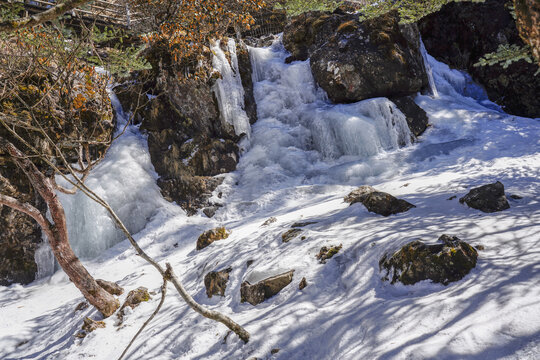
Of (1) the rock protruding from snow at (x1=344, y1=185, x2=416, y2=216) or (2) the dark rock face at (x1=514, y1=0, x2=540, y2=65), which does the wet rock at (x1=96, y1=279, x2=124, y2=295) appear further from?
(2) the dark rock face at (x1=514, y1=0, x2=540, y2=65)

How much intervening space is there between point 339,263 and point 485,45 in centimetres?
1389

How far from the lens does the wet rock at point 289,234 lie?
4.12m

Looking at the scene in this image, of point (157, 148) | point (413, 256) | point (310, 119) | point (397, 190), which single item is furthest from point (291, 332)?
point (310, 119)

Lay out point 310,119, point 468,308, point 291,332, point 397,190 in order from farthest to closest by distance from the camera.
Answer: point 310,119, point 397,190, point 291,332, point 468,308

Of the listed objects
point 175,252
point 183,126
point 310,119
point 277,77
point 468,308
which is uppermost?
point 277,77

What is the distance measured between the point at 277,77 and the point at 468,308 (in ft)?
34.7

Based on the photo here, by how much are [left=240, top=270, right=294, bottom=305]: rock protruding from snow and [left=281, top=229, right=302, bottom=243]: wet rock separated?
2.68ft

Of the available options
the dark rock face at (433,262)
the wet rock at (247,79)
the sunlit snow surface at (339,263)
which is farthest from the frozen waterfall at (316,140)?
the dark rock face at (433,262)

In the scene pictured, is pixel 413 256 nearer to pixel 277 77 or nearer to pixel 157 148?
pixel 157 148

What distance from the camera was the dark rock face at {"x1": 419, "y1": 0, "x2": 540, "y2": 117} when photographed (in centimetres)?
1105

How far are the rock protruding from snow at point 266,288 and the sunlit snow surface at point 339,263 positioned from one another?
0.28 ft

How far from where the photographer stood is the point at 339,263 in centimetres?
324

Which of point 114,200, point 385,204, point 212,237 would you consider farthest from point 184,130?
point 385,204

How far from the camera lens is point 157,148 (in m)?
8.68
